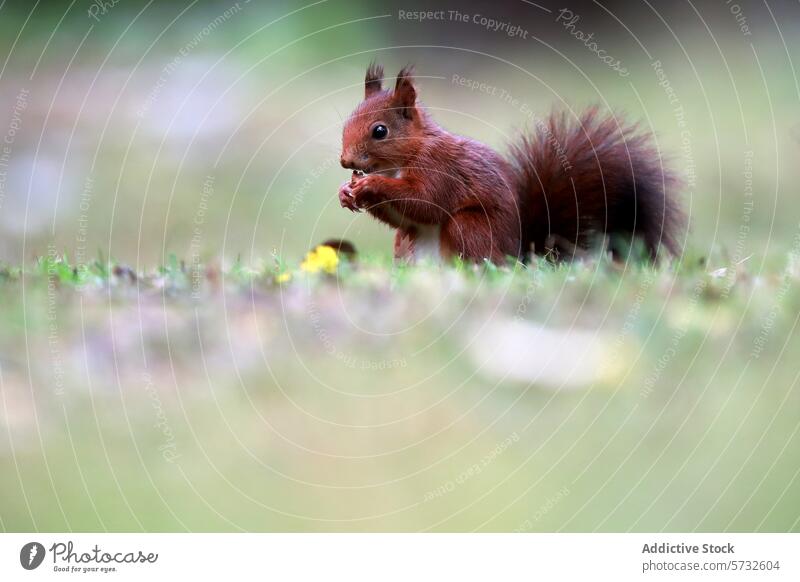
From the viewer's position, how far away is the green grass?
2.04 m

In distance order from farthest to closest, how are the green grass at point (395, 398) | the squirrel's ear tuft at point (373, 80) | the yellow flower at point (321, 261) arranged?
the squirrel's ear tuft at point (373, 80) → the yellow flower at point (321, 261) → the green grass at point (395, 398)

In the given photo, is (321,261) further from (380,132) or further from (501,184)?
(501,184)

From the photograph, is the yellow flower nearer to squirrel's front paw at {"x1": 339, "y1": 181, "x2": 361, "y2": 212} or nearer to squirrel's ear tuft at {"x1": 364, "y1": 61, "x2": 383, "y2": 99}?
squirrel's front paw at {"x1": 339, "y1": 181, "x2": 361, "y2": 212}

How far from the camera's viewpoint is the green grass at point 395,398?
6.70ft

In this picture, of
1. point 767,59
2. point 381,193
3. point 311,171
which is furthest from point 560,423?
point 767,59

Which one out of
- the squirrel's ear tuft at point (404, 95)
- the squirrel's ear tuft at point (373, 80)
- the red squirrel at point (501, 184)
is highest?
the squirrel's ear tuft at point (373, 80)

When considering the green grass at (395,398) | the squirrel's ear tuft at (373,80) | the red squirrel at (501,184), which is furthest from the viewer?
the squirrel's ear tuft at (373,80)

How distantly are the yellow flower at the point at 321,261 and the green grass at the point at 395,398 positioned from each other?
0.21m

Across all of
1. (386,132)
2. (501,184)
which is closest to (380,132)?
(386,132)

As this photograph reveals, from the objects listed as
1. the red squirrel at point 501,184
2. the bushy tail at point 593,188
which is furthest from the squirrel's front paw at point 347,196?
the bushy tail at point 593,188
